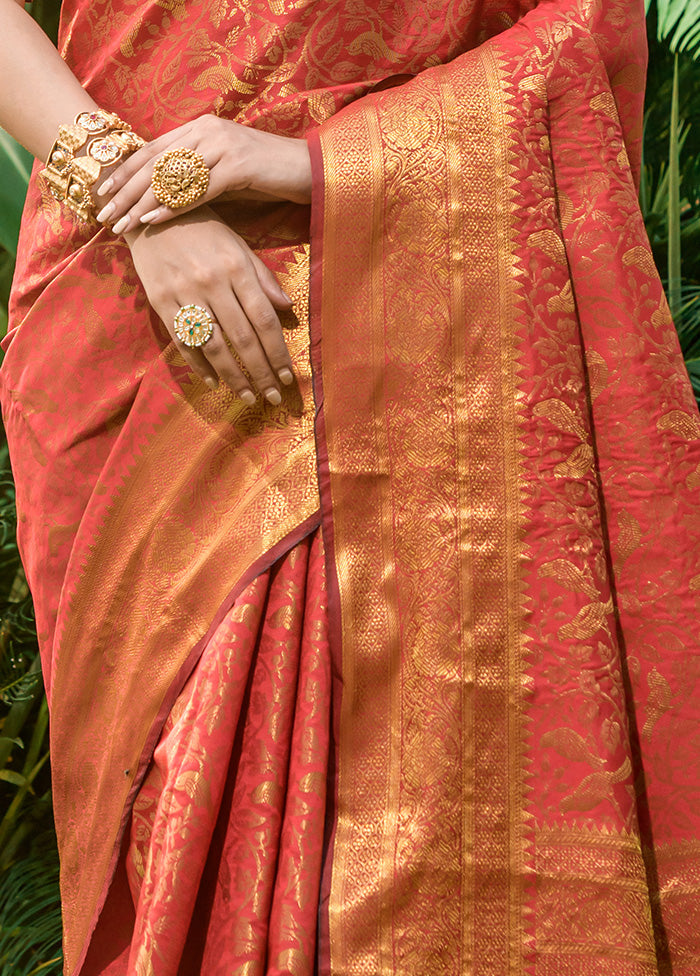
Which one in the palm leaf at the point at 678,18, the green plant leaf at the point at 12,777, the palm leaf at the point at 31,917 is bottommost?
the palm leaf at the point at 31,917

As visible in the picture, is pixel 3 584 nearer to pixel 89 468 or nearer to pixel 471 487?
pixel 89 468

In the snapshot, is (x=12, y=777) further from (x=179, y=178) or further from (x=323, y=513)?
(x=179, y=178)

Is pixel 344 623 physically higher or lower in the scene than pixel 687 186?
higher

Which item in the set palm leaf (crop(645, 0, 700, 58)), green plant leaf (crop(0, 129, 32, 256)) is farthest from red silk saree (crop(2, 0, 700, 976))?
palm leaf (crop(645, 0, 700, 58))

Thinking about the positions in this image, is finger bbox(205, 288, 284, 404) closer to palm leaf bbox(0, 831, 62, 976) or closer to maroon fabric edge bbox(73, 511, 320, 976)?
maroon fabric edge bbox(73, 511, 320, 976)

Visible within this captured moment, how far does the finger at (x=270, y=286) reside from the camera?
663 millimetres

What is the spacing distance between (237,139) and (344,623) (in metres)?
0.38

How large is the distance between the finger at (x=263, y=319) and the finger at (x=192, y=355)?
0.15 ft

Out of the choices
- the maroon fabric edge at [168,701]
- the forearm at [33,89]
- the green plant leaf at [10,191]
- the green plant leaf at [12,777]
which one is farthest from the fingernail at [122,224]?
the green plant leaf at [12,777]

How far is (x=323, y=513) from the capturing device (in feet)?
2.16

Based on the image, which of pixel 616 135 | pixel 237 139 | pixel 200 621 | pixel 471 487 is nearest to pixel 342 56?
pixel 237 139

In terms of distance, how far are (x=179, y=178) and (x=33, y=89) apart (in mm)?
164

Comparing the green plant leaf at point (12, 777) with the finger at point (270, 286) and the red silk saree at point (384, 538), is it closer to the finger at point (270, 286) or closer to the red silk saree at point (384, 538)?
the red silk saree at point (384, 538)

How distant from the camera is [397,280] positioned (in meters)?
0.68
